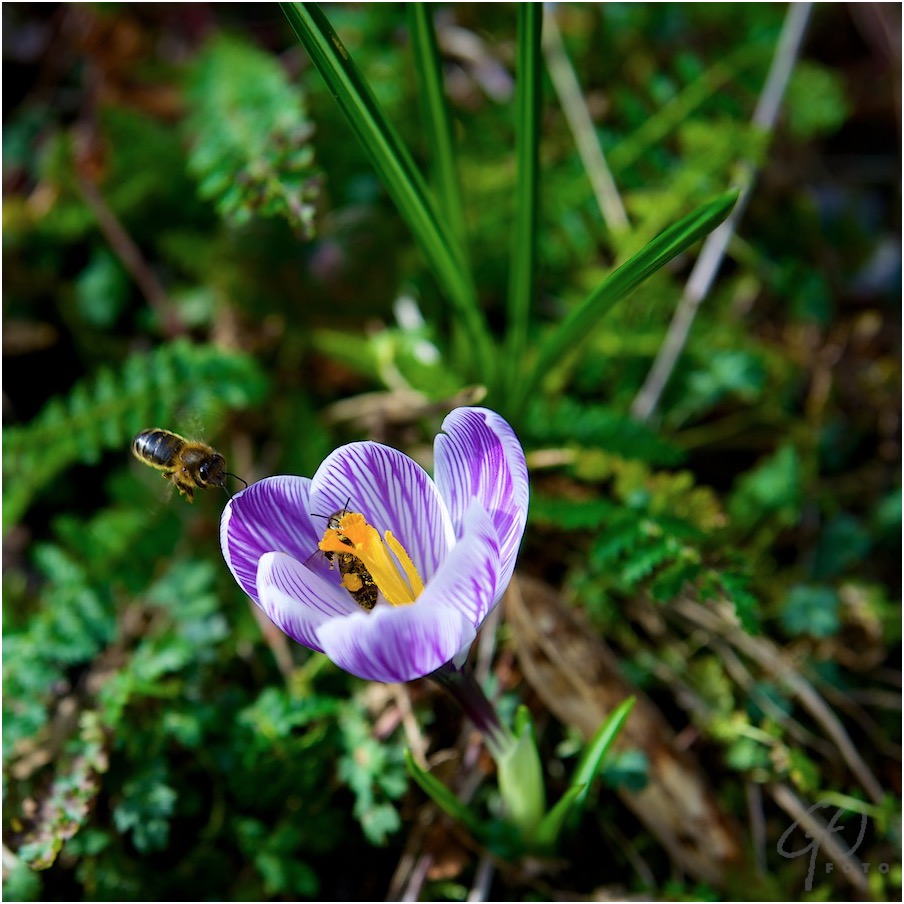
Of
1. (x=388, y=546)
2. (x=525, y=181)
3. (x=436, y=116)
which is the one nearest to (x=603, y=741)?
(x=388, y=546)

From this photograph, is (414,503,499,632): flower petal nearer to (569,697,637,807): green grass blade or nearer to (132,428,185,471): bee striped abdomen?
(569,697,637,807): green grass blade

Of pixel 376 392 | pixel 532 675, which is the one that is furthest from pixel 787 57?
pixel 532 675

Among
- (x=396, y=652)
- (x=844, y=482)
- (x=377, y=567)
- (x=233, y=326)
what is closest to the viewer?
(x=396, y=652)

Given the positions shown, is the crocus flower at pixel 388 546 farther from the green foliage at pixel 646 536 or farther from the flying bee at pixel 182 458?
the green foliage at pixel 646 536

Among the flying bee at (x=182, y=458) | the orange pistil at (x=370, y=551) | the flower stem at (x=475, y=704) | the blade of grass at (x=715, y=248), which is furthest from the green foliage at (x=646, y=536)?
the flying bee at (x=182, y=458)

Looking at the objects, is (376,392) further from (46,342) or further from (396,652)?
(396,652)

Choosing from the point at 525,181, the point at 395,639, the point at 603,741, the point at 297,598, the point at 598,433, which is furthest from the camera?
the point at 598,433

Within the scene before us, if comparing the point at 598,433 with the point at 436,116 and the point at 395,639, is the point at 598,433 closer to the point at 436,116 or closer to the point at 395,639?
the point at 436,116
